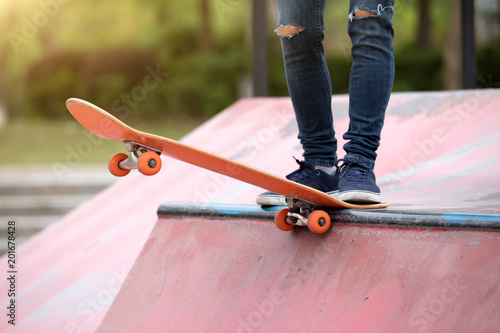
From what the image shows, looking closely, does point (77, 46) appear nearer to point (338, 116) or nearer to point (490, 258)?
point (338, 116)

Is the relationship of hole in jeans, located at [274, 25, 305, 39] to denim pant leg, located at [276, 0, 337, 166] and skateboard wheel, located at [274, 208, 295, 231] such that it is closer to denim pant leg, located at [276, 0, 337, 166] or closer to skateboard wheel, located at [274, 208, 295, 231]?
denim pant leg, located at [276, 0, 337, 166]

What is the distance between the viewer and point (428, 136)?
9.15ft

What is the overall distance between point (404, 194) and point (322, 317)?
2.40 feet

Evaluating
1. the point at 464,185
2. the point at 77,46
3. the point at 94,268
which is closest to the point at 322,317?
the point at 464,185

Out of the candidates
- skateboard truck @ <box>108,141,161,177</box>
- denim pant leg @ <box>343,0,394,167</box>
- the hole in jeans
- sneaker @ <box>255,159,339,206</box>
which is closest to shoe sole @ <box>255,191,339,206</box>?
sneaker @ <box>255,159,339,206</box>

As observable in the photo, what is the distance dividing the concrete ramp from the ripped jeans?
32 cm

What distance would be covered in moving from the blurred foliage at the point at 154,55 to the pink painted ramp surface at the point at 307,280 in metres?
12.8

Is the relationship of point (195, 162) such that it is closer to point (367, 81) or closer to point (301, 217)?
point (301, 217)

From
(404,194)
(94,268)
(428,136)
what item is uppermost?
(428,136)

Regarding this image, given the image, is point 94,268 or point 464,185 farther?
point 94,268

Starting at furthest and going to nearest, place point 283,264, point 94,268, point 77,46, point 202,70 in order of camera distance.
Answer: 1. point 77,46
2. point 202,70
3. point 94,268
4. point 283,264

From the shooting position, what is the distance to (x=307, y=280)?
1696 mm

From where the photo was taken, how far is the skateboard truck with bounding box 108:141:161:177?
5.25 feet

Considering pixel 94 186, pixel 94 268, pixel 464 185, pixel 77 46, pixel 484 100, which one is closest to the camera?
pixel 464 185
